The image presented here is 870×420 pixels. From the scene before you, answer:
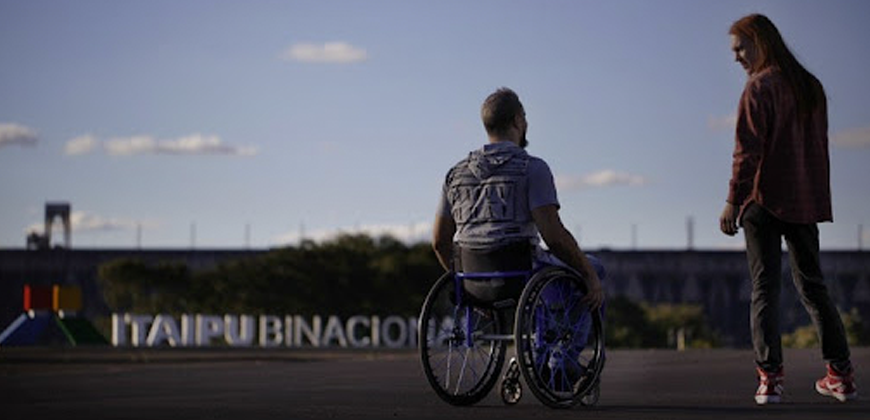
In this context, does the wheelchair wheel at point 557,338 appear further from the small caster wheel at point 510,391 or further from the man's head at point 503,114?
the man's head at point 503,114

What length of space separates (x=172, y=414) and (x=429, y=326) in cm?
122

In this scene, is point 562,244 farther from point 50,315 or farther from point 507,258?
point 50,315

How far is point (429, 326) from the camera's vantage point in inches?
316

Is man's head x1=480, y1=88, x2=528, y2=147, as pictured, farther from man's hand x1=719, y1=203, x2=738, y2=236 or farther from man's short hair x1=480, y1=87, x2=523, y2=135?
man's hand x1=719, y1=203, x2=738, y2=236

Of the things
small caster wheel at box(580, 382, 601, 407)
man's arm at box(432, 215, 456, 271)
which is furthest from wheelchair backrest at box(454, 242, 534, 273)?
small caster wheel at box(580, 382, 601, 407)

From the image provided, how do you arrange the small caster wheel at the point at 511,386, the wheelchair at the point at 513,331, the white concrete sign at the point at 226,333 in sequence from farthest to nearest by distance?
1. the white concrete sign at the point at 226,333
2. the small caster wheel at the point at 511,386
3. the wheelchair at the point at 513,331

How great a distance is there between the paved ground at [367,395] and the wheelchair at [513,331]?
11cm

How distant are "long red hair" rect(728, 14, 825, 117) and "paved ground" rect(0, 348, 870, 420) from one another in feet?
4.55

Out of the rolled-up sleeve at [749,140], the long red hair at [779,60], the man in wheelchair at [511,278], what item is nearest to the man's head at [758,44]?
the long red hair at [779,60]

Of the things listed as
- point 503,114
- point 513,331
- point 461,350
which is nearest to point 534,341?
point 513,331

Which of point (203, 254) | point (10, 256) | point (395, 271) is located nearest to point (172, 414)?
point (395, 271)

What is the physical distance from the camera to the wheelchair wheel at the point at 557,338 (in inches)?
292

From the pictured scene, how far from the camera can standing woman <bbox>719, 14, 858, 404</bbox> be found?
789 centimetres

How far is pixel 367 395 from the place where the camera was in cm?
930
